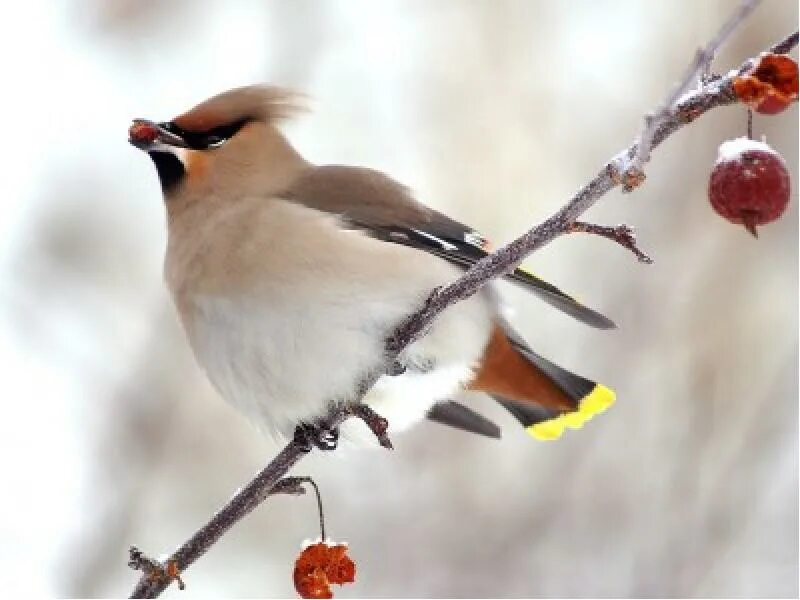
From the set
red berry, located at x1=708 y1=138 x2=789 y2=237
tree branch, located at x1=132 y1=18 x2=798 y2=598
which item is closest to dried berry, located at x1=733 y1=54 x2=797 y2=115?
tree branch, located at x1=132 y1=18 x2=798 y2=598

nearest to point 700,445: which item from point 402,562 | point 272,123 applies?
point 402,562

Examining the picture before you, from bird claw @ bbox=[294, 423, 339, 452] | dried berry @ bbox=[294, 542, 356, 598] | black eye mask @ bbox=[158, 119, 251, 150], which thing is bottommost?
dried berry @ bbox=[294, 542, 356, 598]

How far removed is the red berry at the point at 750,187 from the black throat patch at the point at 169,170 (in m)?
1.77

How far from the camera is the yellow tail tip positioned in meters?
3.50

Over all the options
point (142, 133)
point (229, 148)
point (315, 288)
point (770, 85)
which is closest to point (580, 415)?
point (315, 288)

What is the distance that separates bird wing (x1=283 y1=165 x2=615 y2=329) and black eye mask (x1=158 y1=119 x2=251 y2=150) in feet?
0.73

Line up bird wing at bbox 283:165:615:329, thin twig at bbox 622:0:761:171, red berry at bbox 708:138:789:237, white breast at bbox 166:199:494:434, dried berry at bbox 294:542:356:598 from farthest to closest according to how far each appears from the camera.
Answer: bird wing at bbox 283:165:615:329 < white breast at bbox 166:199:494:434 < dried berry at bbox 294:542:356:598 < red berry at bbox 708:138:789:237 < thin twig at bbox 622:0:761:171

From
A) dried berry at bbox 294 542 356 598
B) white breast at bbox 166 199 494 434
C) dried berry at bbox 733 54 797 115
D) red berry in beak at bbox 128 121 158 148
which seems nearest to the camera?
dried berry at bbox 733 54 797 115

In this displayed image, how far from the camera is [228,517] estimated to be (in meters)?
2.33

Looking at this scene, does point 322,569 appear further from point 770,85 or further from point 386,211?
point 770,85

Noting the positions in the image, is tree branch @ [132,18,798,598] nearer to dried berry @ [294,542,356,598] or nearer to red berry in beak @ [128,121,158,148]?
dried berry @ [294,542,356,598]

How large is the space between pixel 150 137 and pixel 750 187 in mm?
1669

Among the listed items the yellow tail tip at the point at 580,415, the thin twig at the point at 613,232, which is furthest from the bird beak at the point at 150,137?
the thin twig at the point at 613,232

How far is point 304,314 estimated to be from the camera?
114 inches
